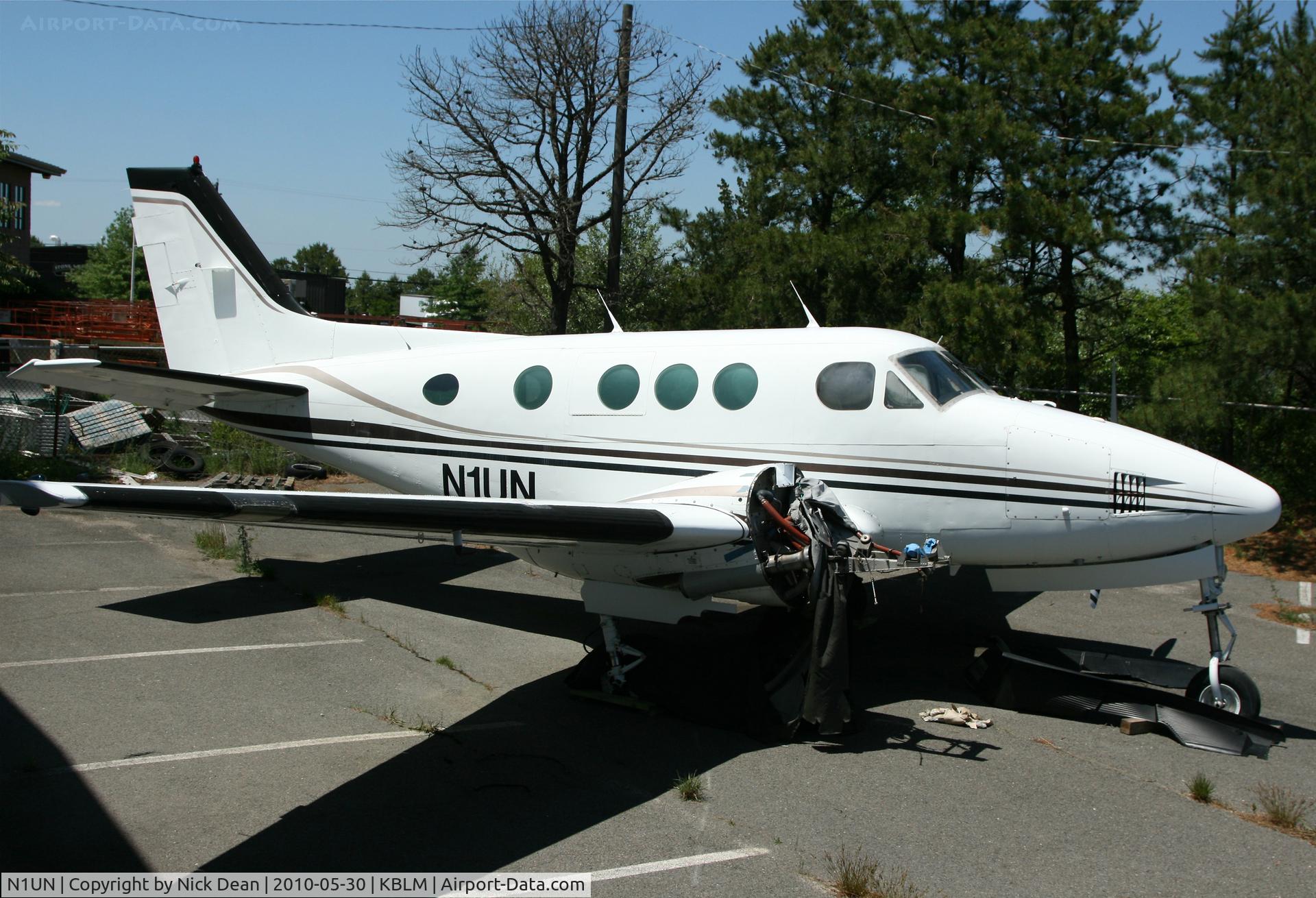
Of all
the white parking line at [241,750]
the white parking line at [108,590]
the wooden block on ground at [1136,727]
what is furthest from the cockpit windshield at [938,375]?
the white parking line at [108,590]

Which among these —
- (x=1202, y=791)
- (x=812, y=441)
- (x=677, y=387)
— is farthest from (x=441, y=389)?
(x=1202, y=791)

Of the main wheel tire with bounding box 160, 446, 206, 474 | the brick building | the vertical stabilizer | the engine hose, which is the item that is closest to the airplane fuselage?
the engine hose

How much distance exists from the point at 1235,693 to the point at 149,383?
916cm

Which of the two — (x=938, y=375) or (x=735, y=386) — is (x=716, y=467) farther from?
(x=938, y=375)

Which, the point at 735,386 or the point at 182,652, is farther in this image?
the point at 735,386

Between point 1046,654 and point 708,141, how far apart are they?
13.1 meters

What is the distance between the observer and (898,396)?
7.53 metres

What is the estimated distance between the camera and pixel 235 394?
9.47 meters

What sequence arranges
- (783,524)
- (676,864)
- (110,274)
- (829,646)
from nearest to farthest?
(676,864) < (829,646) < (783,524) < (110,274)

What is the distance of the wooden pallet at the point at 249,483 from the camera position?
47.0 feet

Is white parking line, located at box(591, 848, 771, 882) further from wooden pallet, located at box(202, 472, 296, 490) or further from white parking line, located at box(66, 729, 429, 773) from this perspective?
wooden pallet, located at box(202, 472, 296, 490)

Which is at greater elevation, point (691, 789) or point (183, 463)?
point (183, 463)

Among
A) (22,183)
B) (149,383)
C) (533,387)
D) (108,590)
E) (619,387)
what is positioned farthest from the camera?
(22,183)

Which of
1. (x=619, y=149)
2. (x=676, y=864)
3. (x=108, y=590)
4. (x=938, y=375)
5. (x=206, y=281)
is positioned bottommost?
(x=676, y=864)
